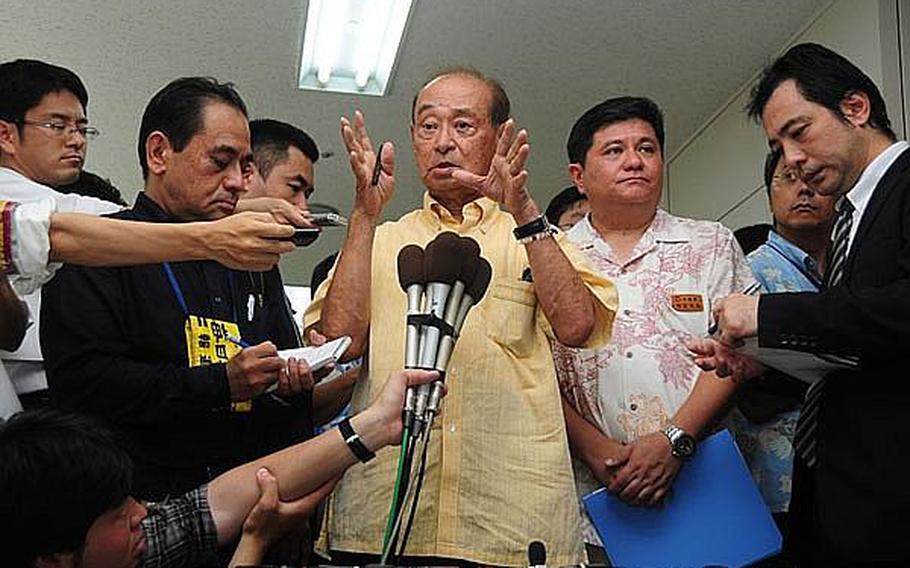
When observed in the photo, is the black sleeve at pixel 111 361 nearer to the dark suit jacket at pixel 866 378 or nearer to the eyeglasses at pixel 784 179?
the dark suit jacket at pixel 866 378

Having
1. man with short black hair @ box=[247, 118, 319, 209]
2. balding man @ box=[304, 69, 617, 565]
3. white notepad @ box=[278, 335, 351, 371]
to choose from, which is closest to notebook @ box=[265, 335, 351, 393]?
white notepad @ box=[278, 335, 351, 371]

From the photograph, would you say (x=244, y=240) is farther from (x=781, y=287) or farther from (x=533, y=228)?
(x=781, y=287)

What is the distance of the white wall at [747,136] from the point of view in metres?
3.46

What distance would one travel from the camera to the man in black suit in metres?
1.60

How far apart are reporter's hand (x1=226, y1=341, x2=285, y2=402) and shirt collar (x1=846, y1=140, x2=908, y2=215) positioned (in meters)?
0.92

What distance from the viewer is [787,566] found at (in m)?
1.93

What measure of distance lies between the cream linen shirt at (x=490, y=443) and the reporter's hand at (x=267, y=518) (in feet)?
0.45

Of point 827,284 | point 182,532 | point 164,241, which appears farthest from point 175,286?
point 827,284

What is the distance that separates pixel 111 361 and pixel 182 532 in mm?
308

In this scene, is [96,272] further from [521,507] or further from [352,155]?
[521,507]

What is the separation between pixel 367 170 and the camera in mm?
1918

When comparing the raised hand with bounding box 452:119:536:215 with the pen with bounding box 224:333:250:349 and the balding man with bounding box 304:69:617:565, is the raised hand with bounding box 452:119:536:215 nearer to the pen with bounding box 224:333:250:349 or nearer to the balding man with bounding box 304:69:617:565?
the balding man with bounding box 304:69:617:565

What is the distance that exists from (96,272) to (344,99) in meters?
3.00

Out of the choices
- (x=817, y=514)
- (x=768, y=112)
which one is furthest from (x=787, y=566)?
(x=768, y=112)
